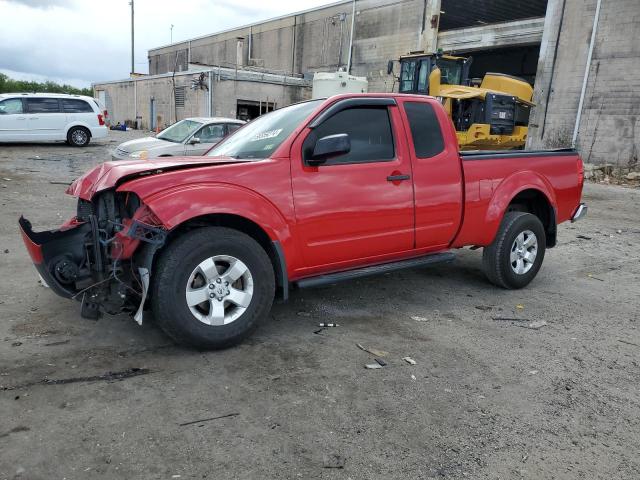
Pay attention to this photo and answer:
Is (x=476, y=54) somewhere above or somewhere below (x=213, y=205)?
above

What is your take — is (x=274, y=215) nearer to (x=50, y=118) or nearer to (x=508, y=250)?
(x=508, y=250)

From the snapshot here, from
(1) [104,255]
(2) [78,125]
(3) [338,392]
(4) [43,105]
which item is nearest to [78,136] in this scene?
(2) [78,125]

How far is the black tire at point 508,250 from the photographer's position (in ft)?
16.9

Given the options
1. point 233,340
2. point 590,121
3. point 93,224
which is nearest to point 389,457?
point 233,340

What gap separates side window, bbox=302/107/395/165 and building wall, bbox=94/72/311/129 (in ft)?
79.9

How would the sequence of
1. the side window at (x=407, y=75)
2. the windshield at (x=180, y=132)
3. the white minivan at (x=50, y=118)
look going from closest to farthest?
1. the windshield at (x=180, y=132)
2. the white minivan at (x=50, y=118)
3. the side window at (x=407, y=75)

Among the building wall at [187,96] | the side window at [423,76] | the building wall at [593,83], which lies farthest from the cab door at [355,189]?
the building wall at [187,96]

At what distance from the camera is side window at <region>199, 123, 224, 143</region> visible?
1198cm

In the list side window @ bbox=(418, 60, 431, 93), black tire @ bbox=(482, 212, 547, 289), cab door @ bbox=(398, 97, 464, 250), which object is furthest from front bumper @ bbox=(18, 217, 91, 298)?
side window @ bbox=(418, 60, 431, 93)

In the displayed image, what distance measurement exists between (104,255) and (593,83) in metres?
21.5

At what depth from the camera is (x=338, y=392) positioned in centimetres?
312

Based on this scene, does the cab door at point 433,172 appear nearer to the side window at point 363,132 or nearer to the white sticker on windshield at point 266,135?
the side window at point 363,132

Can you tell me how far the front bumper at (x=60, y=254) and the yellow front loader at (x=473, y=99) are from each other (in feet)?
43.8

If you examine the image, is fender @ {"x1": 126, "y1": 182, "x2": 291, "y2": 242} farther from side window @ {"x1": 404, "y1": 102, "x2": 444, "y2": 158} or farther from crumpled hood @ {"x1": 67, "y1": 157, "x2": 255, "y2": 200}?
side window @ {"x1": 404, "y1": 102, "x2": 444, "y2": 158}
